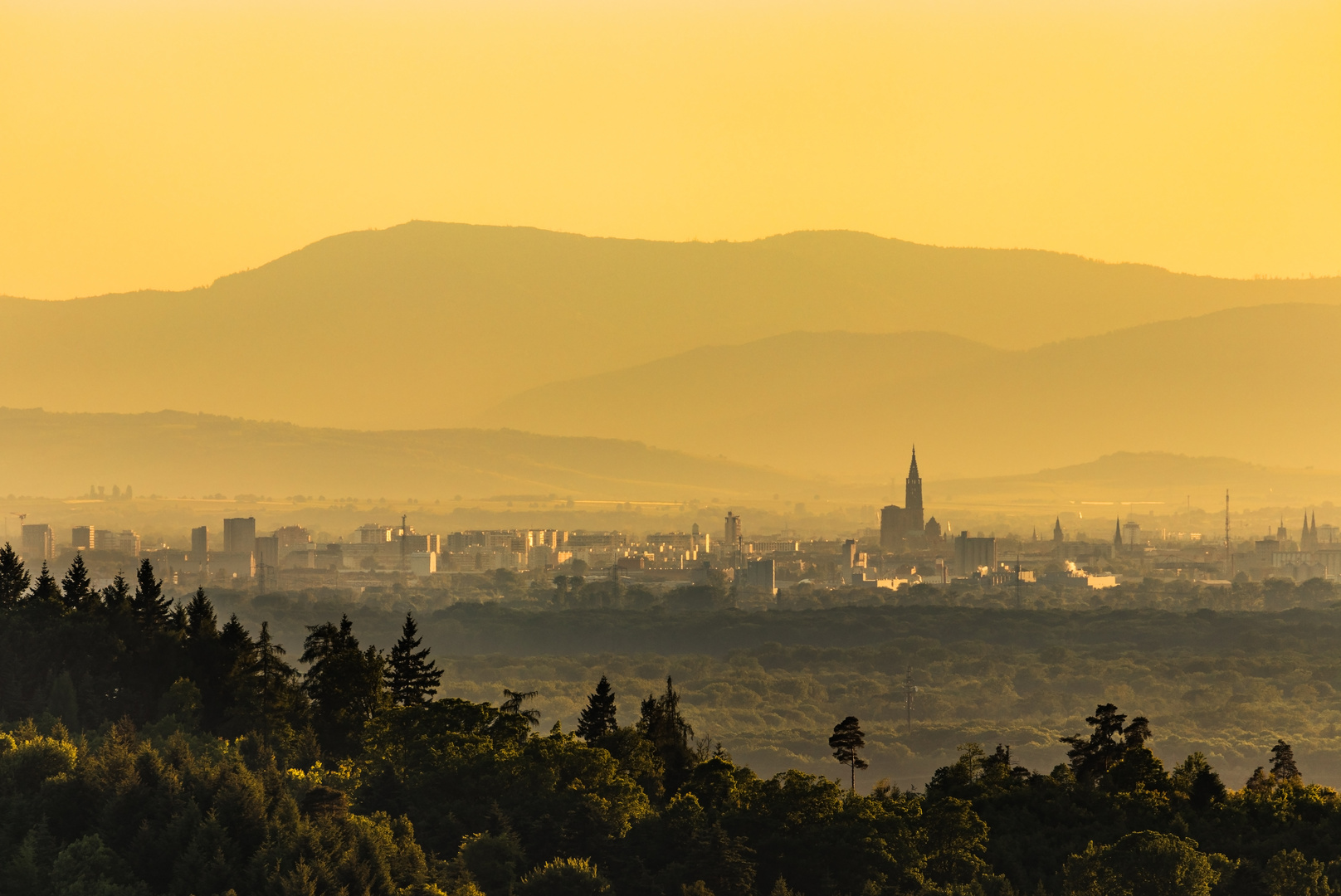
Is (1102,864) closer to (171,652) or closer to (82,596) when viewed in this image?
(171,652)

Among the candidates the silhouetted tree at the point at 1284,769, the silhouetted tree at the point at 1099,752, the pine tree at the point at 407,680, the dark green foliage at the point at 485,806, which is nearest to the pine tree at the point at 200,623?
the dark green foliage at the point at 485,806

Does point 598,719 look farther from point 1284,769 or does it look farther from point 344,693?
point 1284,769

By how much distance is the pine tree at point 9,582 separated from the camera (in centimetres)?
9550

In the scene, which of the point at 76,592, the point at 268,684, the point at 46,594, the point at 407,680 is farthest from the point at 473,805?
the point at 76,592

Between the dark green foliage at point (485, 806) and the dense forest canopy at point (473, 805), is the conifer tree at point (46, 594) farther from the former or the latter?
the dark green foliage at point (485, 806)

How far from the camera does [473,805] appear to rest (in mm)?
71375

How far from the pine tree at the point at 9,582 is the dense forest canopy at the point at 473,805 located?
20.2 feet

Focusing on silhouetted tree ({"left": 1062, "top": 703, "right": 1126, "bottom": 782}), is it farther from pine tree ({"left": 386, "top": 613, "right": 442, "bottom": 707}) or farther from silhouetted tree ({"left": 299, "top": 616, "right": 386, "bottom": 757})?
silhouetted tree ({"left": 299, "top": 616, "right": 386, "bottom": 757})

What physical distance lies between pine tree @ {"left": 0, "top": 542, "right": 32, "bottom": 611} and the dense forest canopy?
20.2 ft

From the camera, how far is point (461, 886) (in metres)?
61.2

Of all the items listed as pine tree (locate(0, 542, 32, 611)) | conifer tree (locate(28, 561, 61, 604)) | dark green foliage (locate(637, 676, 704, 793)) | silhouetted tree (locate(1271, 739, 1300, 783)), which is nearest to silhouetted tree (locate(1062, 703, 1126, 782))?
silhouetted tree (locate(1271, 739, 1300, 783))

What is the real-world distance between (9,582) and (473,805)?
1435 inches

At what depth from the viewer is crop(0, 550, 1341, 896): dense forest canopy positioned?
62.0m

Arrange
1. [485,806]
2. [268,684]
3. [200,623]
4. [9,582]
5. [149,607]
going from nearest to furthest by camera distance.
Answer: [485,806] → [268,684] → [200,623] → [149,607] → [9,582]
